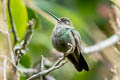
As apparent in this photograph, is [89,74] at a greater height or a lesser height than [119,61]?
lesser

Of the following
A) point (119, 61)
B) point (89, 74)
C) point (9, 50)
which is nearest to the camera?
point (119, 61)

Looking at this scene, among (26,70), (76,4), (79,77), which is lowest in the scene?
(76,4)

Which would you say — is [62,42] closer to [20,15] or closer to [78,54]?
[78,54]

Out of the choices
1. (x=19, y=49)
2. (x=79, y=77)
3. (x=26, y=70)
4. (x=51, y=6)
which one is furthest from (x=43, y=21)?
(x=19, y=49)

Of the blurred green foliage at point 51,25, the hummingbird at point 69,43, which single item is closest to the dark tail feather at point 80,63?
the hummingbird at point 69,43

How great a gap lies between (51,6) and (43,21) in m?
0.18

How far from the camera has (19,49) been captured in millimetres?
2350

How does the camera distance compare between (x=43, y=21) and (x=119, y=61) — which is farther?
(x=43, y=21)

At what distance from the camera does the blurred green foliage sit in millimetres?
2871

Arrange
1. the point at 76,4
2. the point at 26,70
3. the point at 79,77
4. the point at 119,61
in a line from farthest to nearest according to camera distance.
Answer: the point at 76,4, the point at 79,77, the point at 26,70, the point at 119,61

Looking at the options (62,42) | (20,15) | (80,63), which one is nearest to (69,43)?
(62,42)

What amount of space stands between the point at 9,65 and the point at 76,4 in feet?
10.9

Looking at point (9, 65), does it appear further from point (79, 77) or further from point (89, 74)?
point (89, 74)

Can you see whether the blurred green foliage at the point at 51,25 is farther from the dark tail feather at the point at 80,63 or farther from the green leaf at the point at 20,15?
the dark tail feather at the point at 80,63
